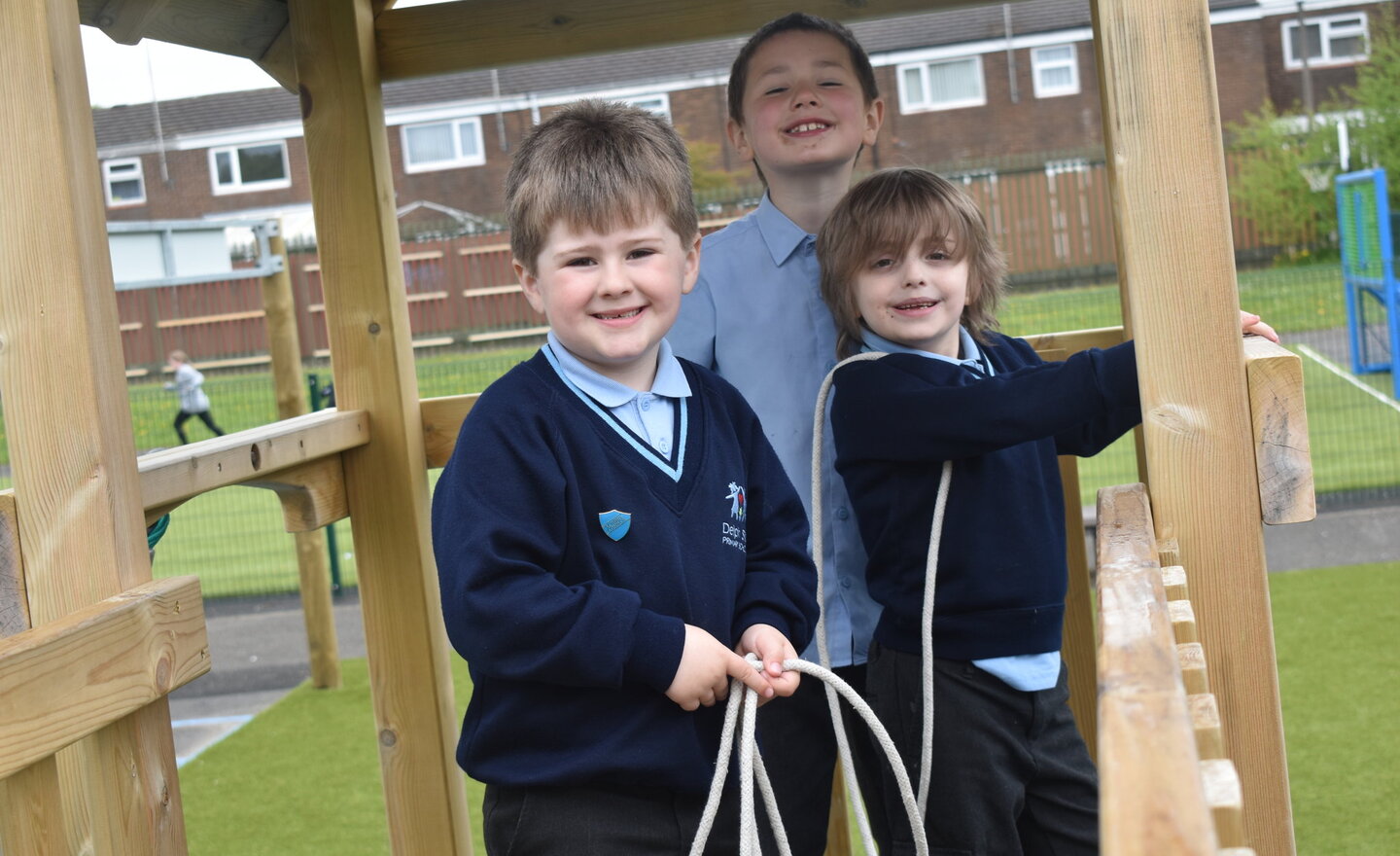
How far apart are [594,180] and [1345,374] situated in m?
12.6

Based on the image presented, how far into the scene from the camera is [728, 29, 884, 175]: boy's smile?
2.69 m

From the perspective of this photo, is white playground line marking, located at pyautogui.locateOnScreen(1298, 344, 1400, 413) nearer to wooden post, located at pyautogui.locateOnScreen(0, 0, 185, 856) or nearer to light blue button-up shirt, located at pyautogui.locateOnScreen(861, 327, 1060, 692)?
Result: light blue button-up shirt, located at pyautogui.locateOnScreen(861, 327, 1060, 692)

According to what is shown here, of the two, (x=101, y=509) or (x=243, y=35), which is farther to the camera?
(x=243, y=35)

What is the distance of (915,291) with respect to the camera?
2361mm

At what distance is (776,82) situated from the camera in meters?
2.71

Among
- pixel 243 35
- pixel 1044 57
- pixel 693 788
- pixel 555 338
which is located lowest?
pixel 693 788

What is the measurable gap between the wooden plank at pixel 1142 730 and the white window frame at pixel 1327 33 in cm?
3265

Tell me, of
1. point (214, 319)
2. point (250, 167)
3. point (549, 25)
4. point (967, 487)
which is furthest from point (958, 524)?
point (250, 167)

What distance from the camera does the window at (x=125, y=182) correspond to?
35.6m

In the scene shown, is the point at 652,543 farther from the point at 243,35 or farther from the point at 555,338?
the point at 243,35

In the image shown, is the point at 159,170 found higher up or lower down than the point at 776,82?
higher up

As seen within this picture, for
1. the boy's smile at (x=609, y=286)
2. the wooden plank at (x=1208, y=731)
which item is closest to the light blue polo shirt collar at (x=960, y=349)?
the boy's smile at (x=609, y=286)

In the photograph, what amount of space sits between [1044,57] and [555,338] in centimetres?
3197

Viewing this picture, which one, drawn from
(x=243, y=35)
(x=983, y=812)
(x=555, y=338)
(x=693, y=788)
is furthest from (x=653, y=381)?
(x=243, y=35)
